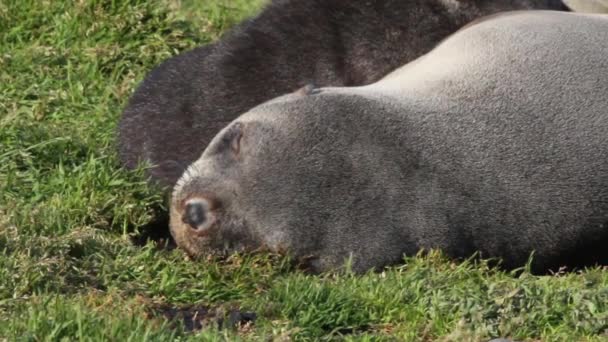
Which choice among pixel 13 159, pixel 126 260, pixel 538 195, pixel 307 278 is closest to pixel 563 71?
pixel 538 195

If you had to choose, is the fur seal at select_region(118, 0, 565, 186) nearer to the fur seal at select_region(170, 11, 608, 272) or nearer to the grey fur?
the grey fur

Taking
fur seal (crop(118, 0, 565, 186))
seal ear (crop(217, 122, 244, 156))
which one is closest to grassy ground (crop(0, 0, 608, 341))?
fur seal (crop(118, 0, 565, 186))

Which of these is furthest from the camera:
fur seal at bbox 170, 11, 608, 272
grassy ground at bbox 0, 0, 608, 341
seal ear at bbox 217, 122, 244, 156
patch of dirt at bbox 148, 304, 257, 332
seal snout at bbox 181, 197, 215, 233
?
seal ear at bbox 217, 122, 244, 156

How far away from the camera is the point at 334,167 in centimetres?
Answer: 583

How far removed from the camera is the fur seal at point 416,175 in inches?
228

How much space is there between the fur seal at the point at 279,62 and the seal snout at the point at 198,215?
2.74 ft

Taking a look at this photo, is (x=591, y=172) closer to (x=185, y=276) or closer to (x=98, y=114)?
(x=185, y=276)

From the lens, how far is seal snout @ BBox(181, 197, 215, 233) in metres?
5.92

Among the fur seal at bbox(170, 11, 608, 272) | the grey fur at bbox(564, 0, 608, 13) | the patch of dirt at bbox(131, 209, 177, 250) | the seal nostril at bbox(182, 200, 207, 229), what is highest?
the grey fur at bbox(564, 0, 608, 13)

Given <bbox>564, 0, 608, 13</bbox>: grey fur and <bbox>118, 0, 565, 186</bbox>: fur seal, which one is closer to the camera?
<bbox>118, 0, 565, 186</bbox>: fur seal

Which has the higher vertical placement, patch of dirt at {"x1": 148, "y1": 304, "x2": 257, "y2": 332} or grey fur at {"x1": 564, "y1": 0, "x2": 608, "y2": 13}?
grey fur at {"x1": 564, "y1": 0, "x2": 608, "y2": 13}

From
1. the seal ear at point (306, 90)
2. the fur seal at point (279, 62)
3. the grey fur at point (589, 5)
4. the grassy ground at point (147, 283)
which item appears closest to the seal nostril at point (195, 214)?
the grassy ground at point (147, 283)

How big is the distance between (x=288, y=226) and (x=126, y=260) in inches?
26.4

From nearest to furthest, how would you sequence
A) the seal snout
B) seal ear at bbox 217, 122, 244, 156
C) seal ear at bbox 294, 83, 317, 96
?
the seal snout, seal ear at bbox 217, 122, 244, 156, seal ear at bbox 294, 83, 317, 96
